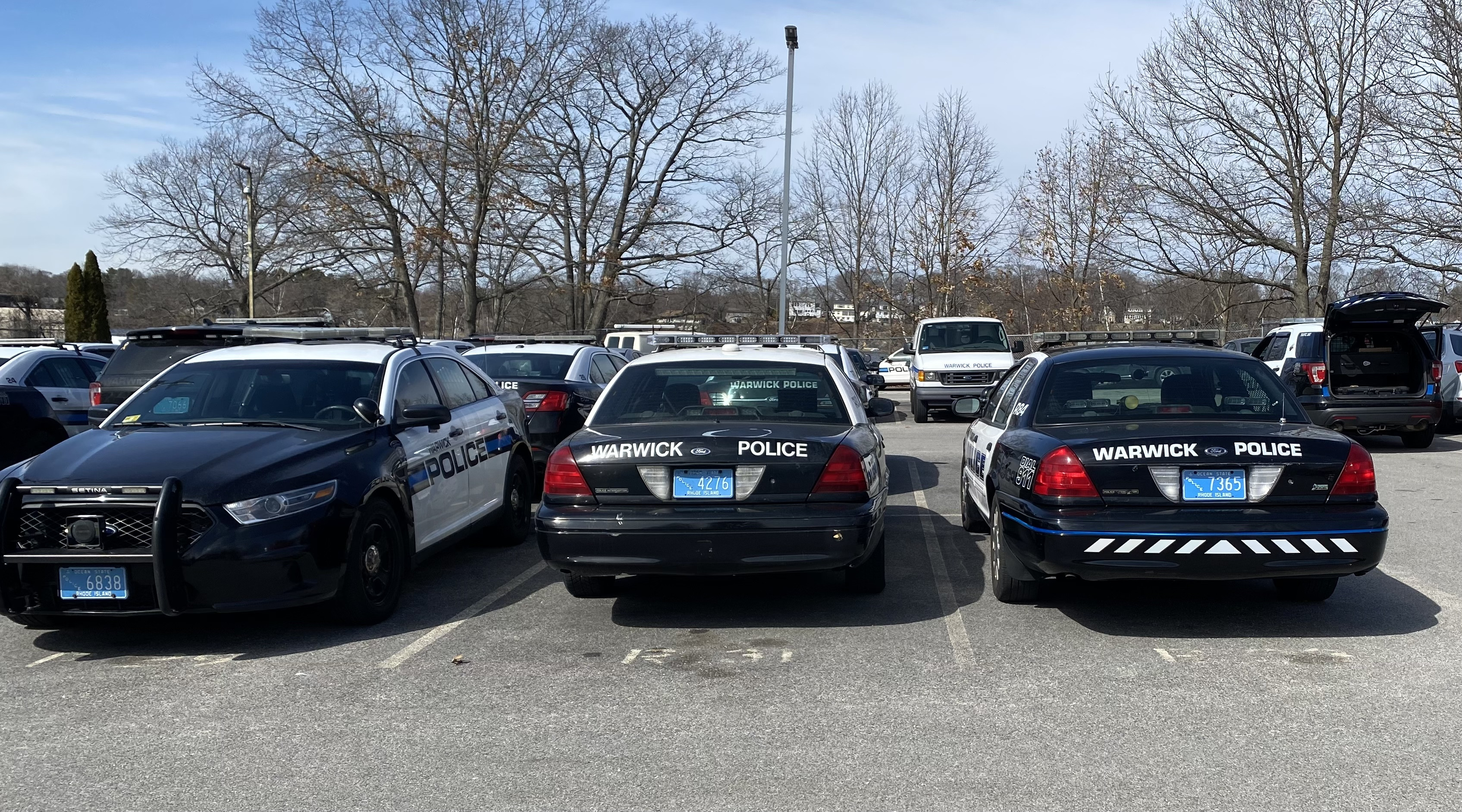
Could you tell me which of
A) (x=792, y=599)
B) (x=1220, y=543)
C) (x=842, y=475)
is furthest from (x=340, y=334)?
(x=1220, y=543)

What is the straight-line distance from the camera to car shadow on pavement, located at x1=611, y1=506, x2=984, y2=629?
650 cm

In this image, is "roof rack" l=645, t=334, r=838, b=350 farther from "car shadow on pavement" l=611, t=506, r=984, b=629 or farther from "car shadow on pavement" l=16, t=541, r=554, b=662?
"car shadow on pavement" l=16, t=541, r=554, b=662

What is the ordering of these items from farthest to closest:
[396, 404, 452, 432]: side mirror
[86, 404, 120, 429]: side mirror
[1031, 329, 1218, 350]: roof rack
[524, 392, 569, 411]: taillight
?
1. [524, 392, 569, 411]: taillight
2. [86, 404, 120, 429]: side mirror
3. [1031, 329, 1218, 350]: roof rack
4. [396, 404, 452, 432]: side mirror

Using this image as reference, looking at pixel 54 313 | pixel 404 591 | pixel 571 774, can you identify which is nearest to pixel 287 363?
pixel 404 591

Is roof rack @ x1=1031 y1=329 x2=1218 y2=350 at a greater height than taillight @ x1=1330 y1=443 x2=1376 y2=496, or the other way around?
roof rack @ x1=1031 y1=329 x2=1218 y2=350

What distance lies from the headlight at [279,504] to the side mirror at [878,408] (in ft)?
11.7

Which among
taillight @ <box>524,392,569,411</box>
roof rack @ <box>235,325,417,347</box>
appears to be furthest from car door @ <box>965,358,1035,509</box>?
taillight @ <box>524,392,569,411</box>

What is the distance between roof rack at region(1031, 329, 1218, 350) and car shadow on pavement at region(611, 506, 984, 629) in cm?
174

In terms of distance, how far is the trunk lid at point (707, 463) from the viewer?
6.14 metres

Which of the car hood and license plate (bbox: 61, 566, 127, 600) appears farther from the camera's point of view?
the car hood

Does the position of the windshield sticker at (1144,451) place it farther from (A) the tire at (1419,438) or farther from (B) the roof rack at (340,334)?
(A) the tire at (1419,438)

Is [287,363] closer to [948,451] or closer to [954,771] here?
[954,771]

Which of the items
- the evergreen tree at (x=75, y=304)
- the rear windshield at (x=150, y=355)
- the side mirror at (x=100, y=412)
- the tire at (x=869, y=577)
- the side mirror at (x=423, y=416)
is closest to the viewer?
the tire at (x=869, y=577)

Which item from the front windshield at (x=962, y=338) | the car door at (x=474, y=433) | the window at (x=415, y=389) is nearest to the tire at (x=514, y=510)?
the car door at (x=474, y=433)
